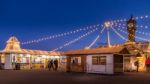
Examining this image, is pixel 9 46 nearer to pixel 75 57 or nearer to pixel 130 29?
pixel 75 57

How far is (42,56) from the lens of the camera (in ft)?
189

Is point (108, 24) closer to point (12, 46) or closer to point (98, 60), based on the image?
point (98, 60)

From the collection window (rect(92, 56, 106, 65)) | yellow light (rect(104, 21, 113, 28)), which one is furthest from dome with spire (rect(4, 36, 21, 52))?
window (rect(92, 56, 106, 65))

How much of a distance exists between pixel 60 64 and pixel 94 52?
25.5 m

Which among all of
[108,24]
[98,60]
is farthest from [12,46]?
[98,60]

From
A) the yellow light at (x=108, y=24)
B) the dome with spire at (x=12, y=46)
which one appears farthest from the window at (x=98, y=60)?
the dome with spire at (x=12, y=46)

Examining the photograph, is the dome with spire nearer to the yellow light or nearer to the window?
the yellow light

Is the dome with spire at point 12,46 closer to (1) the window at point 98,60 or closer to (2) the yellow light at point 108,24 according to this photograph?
(2) the yellow light at point 108,24

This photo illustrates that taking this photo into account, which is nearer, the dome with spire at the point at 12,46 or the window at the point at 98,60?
the window at the point at 98,60

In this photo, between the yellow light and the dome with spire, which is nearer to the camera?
the yellow light

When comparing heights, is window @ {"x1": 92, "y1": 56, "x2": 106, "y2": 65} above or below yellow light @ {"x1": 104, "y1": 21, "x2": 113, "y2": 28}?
Answer: below

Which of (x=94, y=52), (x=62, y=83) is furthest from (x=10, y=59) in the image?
(x=62, y=83)

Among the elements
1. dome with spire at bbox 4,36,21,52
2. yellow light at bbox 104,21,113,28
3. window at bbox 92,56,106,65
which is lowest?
window at bbox 92,56,106,65

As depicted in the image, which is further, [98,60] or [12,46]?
[12,46]
